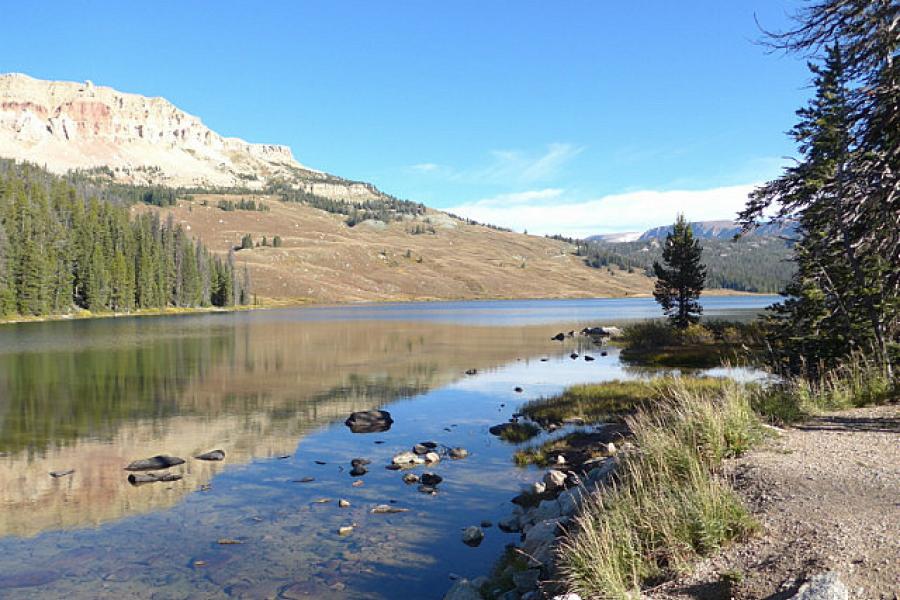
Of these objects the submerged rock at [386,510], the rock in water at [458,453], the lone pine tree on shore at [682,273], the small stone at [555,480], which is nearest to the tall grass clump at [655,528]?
the small stone at [555,480]

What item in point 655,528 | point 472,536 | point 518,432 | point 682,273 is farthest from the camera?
point 682,273

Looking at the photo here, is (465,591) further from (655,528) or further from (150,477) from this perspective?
(150,477)

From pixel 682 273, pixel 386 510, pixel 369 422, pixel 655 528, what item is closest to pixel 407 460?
pixel 386 510

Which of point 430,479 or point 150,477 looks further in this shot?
point 150,477

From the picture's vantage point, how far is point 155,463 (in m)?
21.6

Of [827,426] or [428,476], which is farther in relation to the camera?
[428,476]

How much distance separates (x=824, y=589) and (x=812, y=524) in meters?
1.99

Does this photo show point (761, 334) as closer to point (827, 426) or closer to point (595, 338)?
point (595, 338)

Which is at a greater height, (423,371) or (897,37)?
(897,37)

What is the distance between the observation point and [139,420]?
29.5 meters

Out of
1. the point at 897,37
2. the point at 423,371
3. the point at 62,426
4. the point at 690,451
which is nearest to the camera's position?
the point at 690,451

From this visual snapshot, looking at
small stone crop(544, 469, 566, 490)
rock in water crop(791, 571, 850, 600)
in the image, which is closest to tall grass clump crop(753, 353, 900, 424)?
small stone crop(544, 469, 566, 490)

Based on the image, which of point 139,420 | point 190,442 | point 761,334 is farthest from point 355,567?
point 761,334

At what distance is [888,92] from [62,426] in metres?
33.2
